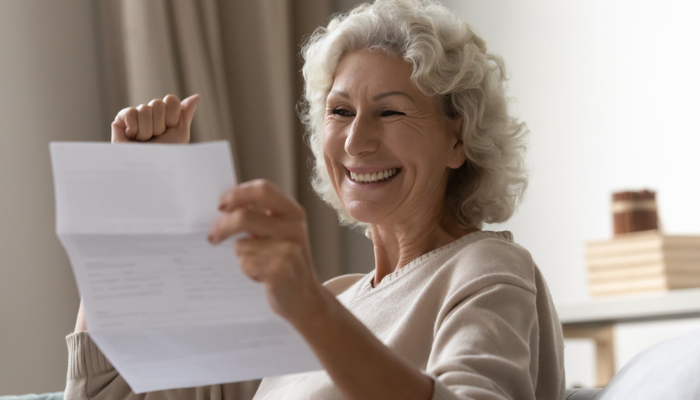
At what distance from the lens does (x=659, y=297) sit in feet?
7.25

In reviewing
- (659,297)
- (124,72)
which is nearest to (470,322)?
(659,297)

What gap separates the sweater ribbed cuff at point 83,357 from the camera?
4.80 ft

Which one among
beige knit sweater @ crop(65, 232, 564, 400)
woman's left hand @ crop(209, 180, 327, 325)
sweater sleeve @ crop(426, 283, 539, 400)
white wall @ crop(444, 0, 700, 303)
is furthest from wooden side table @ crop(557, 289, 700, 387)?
woman's left hand @ crop(209, 180, 327, 325)

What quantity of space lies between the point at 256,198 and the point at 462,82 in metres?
0.78

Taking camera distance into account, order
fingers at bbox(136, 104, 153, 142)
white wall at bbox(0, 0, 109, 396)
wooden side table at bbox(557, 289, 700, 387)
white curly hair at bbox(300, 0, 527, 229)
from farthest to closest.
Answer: white wall at bbox(0, 0, 109, 396) → wooden side table at bbox(557, 289, 700, 387) → white curly hair at bbox(300, 0, 527, 229) → fingers at bbox(136, 104, 153, 142)

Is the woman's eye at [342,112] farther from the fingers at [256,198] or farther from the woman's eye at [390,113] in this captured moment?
the fingers at [256,198]

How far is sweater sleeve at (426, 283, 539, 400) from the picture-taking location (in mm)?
987

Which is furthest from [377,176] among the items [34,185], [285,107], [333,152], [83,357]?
[285,107]

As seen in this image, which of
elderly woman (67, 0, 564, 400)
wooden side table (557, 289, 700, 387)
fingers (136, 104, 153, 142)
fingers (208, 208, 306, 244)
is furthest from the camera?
wooden side table (557, 289, 700, 387)

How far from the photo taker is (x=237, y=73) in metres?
2.90

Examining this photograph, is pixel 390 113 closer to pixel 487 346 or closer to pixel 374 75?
pixel 374 75

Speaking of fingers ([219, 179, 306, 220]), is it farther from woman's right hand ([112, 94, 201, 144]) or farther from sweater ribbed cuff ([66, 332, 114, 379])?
sweater ribbed cuff ([66, 332, 114, 379])

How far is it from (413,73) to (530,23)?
1.59m

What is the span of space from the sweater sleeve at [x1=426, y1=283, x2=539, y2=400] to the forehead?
472 mm
